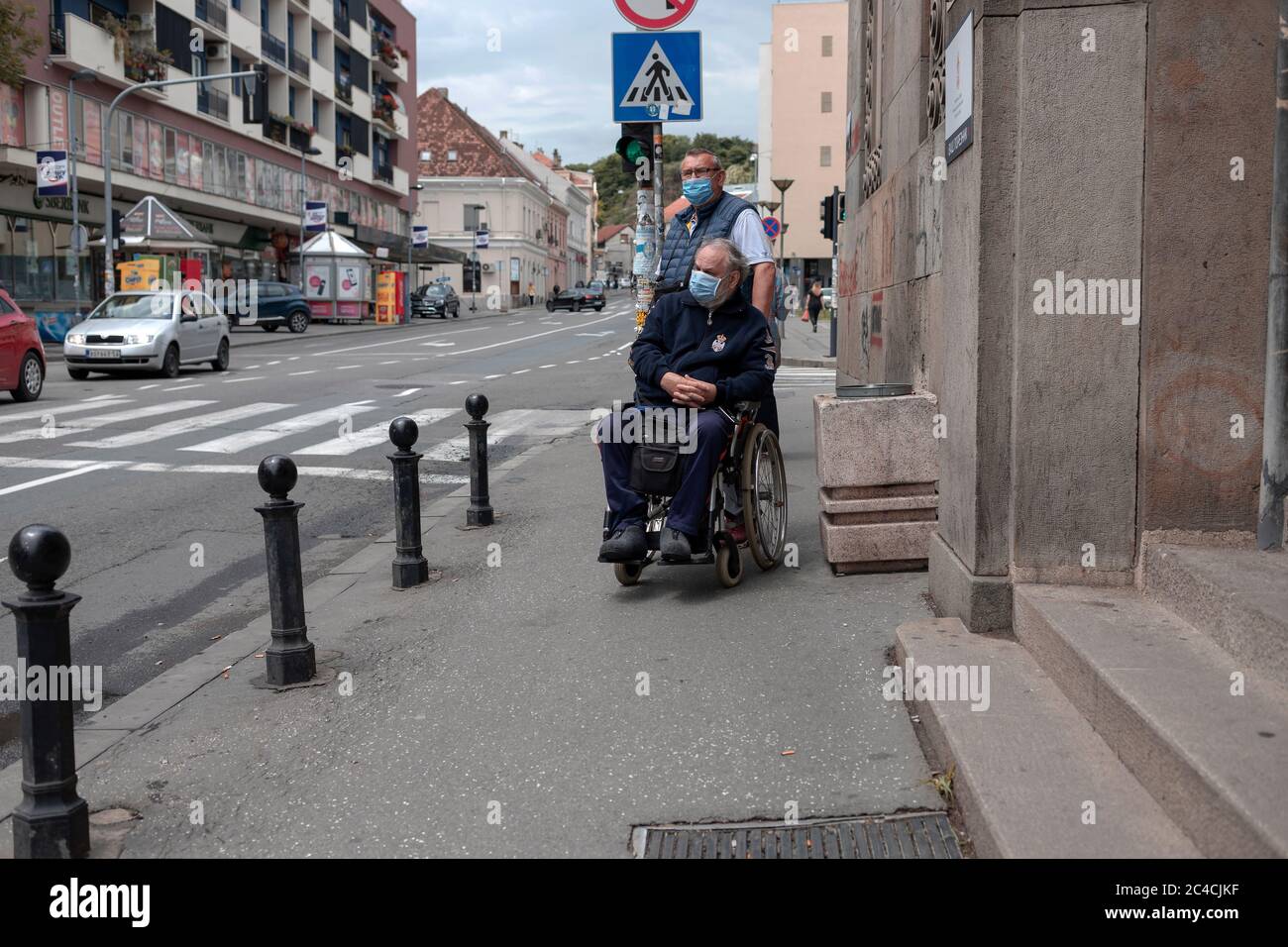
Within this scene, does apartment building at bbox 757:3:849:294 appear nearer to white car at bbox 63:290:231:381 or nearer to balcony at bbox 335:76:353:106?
balcony at bbox 335:76:353:106

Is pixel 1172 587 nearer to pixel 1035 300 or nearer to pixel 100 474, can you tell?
pixel 1035 300

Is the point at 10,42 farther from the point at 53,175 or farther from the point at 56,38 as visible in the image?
the point at 56,38

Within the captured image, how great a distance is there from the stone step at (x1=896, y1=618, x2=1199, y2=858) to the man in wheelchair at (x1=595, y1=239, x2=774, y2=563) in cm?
170

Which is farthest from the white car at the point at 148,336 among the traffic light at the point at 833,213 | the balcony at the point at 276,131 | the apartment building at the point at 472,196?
the apartment building at the point at 472,196

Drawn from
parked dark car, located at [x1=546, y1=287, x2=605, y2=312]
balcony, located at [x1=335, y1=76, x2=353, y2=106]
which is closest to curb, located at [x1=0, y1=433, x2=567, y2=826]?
balcony, located at [x1=335, y1=76, x2=353, y2=106]

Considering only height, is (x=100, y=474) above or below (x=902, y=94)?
below

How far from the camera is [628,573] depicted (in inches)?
255

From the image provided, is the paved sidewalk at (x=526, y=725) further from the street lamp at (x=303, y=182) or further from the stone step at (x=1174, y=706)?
the street lamp at (x=303, y=182)

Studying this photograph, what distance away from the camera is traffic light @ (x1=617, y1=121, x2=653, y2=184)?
33.3 ft

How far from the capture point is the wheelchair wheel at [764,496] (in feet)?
20.2

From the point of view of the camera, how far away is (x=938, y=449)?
6.04 meters

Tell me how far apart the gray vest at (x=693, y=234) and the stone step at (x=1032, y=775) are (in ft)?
9.96

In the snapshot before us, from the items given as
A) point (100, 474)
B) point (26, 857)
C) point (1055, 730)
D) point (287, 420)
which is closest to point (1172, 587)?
point (1055, 730)
